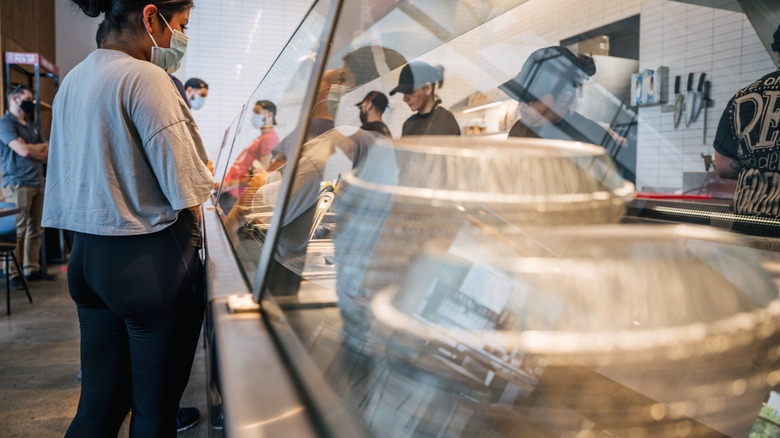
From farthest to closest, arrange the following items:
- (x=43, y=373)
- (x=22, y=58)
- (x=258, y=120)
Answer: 1. (x=22, y=58)
2. (x=43, y=373)
3. (x=258, y=120)

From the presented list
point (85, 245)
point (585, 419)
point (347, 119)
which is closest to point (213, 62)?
point (85, 245)

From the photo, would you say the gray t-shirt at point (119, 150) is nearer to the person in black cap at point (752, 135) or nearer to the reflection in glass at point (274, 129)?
the reflection in glass at point (274, 129)

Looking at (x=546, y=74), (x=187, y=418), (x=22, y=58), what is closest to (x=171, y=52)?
(x=546, y=74)

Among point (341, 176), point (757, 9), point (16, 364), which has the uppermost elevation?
point (757, 9)

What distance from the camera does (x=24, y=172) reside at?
4863 mm

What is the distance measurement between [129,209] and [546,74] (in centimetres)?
97

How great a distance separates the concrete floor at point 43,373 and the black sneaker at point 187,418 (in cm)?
2

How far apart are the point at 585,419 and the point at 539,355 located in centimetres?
8

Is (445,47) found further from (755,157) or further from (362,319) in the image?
(755,157)

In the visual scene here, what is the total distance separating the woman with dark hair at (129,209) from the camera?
1162 millimetres

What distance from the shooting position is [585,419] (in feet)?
1.71

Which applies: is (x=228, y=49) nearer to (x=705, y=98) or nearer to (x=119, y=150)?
(x=119, y=150)

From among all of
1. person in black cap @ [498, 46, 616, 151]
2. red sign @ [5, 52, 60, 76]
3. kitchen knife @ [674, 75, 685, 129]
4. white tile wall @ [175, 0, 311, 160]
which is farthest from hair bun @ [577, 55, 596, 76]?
white tile wall @ [175, 0, 311, 160]

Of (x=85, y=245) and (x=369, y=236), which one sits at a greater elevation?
(x=369, y=236)
